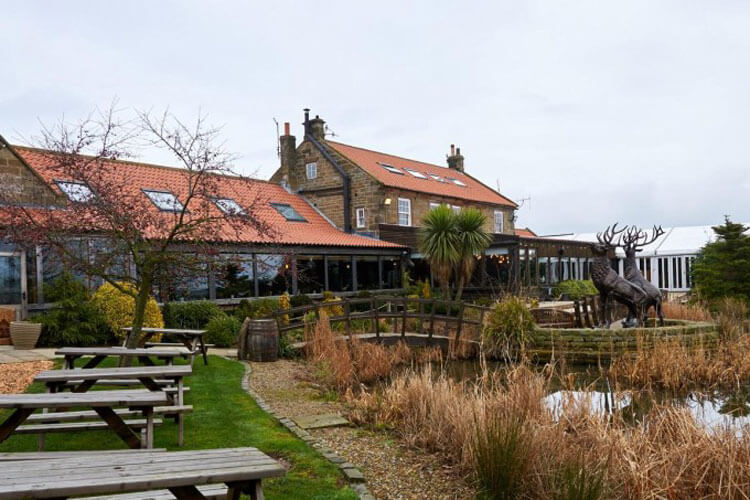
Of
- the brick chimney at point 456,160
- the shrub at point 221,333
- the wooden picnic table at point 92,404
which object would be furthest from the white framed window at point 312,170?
the wooden picnic table at point 92,404

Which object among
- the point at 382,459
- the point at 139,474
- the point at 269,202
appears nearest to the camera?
the point at 139,474

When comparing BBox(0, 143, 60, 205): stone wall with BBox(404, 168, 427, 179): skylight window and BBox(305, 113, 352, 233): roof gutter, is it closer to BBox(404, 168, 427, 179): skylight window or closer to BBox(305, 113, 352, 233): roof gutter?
BBox(305, 113, 352, 233): roof gutter

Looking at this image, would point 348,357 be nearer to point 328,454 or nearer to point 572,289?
point 328,454

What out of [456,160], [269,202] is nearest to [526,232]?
[456,160]

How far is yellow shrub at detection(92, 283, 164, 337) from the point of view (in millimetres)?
12266

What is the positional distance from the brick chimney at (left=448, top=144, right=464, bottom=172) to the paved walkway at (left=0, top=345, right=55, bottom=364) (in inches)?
1046

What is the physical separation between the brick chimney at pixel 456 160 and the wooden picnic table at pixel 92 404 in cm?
3118

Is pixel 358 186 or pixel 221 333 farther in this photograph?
pixel 358 186

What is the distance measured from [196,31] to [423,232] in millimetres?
10661

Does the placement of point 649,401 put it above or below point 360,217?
below

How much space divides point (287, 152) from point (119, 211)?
1893 cm

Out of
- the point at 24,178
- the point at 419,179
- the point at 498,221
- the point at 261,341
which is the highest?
the point at 419,179

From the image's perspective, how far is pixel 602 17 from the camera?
11984 millimetres

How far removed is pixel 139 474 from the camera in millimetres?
2635
